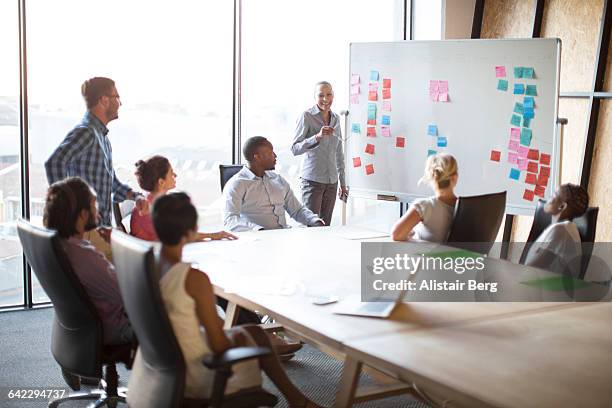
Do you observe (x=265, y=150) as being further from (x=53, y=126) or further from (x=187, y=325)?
(x=187, y=325)

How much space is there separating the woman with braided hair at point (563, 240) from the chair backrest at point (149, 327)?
1907mm

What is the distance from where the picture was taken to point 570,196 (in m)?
3.81

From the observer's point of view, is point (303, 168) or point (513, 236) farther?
point (513, 236)

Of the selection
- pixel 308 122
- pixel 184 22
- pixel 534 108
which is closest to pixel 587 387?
pixel 534 108

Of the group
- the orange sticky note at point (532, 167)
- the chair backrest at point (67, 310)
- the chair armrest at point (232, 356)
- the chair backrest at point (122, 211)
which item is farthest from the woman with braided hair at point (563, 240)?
the chair backrest at point (122, 211)

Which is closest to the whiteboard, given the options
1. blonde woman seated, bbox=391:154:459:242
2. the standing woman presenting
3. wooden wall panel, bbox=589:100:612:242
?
the standing woman presenting

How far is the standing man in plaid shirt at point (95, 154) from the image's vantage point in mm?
4324

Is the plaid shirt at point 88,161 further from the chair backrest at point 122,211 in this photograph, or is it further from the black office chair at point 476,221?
the black office chair at point 476,221

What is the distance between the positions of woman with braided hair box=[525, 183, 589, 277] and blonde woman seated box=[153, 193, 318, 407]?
1624 millimetres

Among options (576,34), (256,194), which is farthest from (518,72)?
(256,194)

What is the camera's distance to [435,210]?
3.94 m

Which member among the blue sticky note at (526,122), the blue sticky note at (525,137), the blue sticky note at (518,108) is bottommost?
the blue sticky note at (525,137)

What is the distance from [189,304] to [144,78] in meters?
3.77

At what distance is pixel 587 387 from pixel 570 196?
185 centimetres
